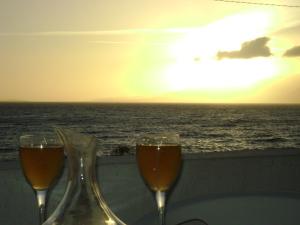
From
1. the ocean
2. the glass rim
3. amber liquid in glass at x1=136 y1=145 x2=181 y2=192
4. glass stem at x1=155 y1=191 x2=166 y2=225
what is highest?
the glass rim

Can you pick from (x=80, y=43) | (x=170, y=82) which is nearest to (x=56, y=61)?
(x=80, y=43)

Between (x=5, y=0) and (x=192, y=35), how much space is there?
11569mm

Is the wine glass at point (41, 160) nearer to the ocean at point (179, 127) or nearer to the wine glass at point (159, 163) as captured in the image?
the wine glass at point (159, 163)

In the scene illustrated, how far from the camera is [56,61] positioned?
39.2 metres

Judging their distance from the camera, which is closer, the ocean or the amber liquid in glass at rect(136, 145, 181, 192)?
the amber liquid in glass at rect(136, 145, 181, 192)

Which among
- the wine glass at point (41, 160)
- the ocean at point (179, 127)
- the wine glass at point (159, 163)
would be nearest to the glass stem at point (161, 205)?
the wine glass at point (159, 163)

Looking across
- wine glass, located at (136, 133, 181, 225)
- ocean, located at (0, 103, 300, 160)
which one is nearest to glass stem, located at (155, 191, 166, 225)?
wine glass, located at (136, 133, 181, 225)

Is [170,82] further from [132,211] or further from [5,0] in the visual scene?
[132,211]

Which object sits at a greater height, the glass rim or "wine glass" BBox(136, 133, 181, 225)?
the glass rim

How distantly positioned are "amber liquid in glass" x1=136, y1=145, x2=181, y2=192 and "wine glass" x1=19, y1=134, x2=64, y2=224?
0.15 meters

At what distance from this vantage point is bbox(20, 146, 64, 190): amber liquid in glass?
40.6 inches

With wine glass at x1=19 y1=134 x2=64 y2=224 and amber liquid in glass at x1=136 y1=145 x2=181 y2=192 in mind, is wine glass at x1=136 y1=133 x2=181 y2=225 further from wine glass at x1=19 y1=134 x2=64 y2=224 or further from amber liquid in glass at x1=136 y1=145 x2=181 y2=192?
wine glass at x1=19 y1=134 x2=64 y2=224

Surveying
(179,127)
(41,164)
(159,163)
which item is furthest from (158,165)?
(179,127)

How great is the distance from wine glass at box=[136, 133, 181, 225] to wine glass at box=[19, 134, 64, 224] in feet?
0.47
